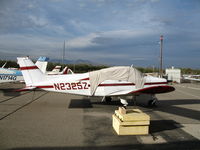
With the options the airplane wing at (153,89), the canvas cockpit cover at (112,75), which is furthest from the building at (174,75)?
the canvas cockpit cover at (112,75)

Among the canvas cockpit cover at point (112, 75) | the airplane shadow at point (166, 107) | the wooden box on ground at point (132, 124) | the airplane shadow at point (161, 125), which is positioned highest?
the canvas cockpit cover at point (112, 75)

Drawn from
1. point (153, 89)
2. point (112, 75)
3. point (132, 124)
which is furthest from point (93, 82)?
point (132, 124)

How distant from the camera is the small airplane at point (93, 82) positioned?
1013 centimetres

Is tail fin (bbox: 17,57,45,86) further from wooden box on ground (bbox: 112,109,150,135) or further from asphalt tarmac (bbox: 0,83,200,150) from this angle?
wooden box on ground (bbox: 112,109,150,135)

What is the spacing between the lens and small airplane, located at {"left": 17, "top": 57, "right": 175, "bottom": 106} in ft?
33.2

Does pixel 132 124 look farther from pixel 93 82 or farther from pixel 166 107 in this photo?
pixel 166 107

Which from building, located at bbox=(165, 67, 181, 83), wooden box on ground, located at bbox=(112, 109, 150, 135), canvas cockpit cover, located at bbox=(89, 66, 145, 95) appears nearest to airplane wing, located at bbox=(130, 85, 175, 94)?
canvas cockpit cover, located at bbox=(89, 66, 145, 95)

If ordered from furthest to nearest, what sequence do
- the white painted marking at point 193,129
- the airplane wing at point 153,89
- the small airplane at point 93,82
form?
the small airplane at point 93,82, the airplane wing at point 153,89, the white painted marking at point 193,129

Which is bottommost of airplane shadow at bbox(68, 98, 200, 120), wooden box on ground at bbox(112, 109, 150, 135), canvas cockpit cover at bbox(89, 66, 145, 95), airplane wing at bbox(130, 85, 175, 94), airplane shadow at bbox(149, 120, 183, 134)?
airplane shadow at bbox(68, 98, 200, 120)

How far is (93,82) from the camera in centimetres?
1017

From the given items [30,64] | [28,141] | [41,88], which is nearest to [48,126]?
[28,141]

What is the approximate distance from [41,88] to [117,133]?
216 inches

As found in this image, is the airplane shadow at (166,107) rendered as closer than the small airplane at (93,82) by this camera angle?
Yes

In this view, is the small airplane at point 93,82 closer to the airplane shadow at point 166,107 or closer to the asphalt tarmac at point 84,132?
the airplane shadow at point 166,107
